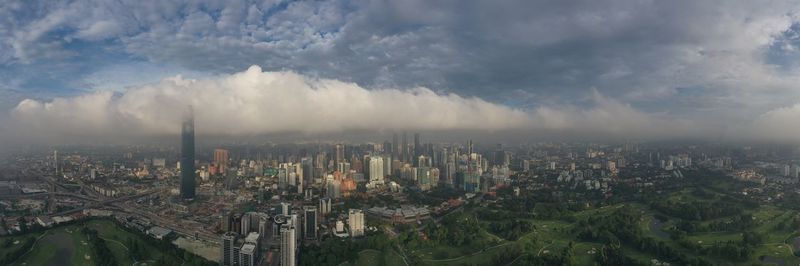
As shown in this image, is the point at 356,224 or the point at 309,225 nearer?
the point at 309,225

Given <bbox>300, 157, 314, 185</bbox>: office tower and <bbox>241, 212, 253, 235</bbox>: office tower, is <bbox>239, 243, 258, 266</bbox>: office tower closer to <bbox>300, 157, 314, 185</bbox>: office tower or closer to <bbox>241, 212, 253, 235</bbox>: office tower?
<bbox>241, 212, 253, 235</bbox>: office tower

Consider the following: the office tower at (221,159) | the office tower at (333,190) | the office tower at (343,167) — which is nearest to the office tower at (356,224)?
the office tower at (333,190)

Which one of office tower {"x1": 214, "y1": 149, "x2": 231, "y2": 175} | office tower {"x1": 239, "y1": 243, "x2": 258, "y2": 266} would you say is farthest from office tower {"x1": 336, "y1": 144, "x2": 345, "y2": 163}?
office tower {"x1": 239, "y1": 243, "x2": 258, "y2": 266}

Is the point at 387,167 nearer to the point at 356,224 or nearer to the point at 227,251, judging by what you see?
the point at 356,224

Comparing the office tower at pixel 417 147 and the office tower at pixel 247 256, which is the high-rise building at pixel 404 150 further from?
the office tower at pixel 247 256

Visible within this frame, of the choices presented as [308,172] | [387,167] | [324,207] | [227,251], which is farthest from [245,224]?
[387,167]

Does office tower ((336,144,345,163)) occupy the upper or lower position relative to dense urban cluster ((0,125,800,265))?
upper
